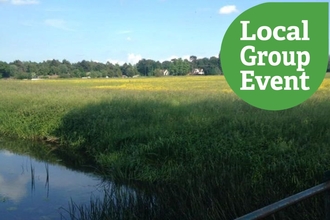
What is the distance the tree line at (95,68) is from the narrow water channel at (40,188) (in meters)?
36.2

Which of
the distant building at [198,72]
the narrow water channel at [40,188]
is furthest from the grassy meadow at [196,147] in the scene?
the distant building at [198,72]

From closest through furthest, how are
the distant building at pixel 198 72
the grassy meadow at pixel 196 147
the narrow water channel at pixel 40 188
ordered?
the grassy meadow at pixel 196 147, the narrow water channel at pixel 40 188, the distant building at pixel 198 72

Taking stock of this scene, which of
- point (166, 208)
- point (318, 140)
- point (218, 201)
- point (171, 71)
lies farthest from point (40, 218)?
point (171, 71)

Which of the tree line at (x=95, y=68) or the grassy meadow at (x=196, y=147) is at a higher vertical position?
the tree line at (x=95, y=68)

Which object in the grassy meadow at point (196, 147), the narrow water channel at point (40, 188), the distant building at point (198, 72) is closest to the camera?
the grassy meadow at point (196, 147)

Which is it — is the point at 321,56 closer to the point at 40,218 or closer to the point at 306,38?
the point at 306,38

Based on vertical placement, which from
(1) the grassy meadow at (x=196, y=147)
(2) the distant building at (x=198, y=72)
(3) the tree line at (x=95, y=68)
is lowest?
(1) the grassy meadow at (x=196, y=147)

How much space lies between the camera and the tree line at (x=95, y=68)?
4706cm

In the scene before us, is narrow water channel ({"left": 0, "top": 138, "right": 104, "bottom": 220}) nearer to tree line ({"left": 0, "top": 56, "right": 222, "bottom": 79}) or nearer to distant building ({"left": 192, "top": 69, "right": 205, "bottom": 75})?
tree line ({"left": 0, "top": 56, "right": 222, "bottom": 79})

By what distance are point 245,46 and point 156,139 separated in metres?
3.77

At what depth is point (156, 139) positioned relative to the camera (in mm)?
9242

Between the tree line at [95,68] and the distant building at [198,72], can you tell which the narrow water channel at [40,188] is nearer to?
the tree line at [95,68]

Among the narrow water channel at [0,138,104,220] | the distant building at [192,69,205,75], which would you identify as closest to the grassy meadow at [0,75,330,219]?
the narrow water channel at [0,138,104,220]

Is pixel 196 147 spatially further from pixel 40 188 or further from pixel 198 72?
pixel 198 72
